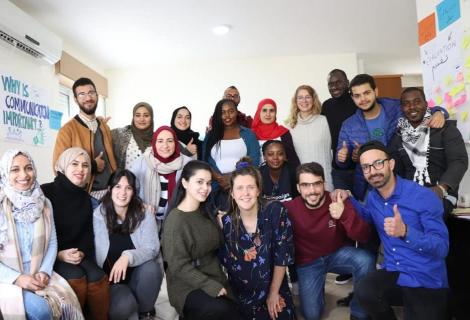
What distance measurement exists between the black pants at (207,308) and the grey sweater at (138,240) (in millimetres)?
437

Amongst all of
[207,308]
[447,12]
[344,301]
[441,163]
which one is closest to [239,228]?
[207,308]

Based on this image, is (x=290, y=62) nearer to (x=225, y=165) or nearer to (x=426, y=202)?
(x=225, y=165)

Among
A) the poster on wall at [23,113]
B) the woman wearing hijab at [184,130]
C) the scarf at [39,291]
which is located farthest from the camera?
the poster on wall at [23,113]

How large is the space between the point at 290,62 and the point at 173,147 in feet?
12.2

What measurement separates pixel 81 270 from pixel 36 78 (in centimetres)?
300

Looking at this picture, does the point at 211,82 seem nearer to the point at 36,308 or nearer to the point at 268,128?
the point at 268,128

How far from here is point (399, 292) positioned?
74.8 inches

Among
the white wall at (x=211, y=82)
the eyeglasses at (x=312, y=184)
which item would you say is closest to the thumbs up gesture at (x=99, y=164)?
the eyeglasses at (x=312, y=184)

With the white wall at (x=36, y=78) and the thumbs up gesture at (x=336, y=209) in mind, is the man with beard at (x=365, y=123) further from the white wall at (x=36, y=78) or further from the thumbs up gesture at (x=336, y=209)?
the white wall at (x=36, y=78)

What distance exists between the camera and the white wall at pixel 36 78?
3.67 m

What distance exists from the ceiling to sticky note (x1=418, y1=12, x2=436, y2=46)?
1.17m

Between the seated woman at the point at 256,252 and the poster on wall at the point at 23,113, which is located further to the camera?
the poster on wall at the point at 23,113

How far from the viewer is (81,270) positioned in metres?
2.03

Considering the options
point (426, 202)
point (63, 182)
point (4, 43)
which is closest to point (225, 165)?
point (63, 182)
